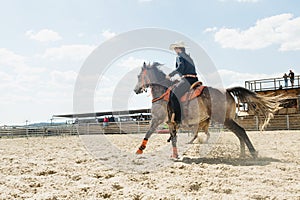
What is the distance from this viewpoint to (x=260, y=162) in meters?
5.50

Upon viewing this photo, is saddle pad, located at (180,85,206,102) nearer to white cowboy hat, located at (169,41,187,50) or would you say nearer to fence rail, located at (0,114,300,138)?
white cowboy hat, located at (169,41,187,50)

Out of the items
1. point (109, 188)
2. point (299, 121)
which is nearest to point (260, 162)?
point (109, 188)

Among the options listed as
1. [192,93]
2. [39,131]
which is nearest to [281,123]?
[192,93]

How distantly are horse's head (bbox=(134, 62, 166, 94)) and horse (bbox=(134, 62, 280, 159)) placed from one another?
8cm

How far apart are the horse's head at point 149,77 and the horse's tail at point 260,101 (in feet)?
5.29

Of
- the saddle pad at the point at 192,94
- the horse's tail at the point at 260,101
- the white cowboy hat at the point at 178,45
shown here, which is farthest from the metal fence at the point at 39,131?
the horse's tail at the point at 260,101

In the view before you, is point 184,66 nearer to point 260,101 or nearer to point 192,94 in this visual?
point 192,94

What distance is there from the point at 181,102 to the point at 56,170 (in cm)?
296

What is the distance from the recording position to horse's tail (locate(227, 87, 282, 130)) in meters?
6.53

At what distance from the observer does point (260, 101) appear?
6543 millimetres

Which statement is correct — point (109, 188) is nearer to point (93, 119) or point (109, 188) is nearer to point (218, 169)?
point (218, 169)

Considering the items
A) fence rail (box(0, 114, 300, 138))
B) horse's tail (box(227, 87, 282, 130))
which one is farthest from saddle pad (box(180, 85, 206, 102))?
fence rail (box(0, 114, 300, 138))

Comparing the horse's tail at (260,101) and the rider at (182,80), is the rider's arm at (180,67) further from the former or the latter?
the horse's tail at (260,101)

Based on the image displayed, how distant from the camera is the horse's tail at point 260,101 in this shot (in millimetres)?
6531
